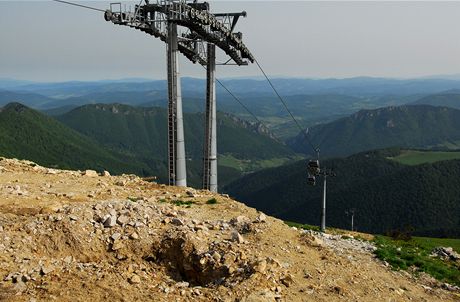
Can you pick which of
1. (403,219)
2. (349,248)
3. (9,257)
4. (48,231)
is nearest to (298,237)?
(349,248)

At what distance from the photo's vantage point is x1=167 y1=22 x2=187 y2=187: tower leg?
27172mm

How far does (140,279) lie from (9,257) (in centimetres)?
485

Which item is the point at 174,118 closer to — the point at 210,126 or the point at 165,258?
the point at 210,126

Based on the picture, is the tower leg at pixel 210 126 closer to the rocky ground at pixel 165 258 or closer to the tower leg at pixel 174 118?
the tower leg at pixel 174 118

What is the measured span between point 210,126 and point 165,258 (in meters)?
20.5

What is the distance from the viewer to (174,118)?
28.0 meters

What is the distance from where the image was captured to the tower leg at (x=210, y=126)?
36250 mm

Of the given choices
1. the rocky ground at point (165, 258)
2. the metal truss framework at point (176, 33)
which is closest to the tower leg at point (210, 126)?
the metal truss framework at point (176, 33)

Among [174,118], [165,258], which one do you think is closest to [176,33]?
[174,118]

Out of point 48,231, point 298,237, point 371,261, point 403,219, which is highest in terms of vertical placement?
point 48,231

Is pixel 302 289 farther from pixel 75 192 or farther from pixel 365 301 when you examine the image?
pixel 75 192

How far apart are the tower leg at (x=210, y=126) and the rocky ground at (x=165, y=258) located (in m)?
15.2

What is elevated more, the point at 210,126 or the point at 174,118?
the point at 174,118

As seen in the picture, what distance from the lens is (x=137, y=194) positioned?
23.5 meters
